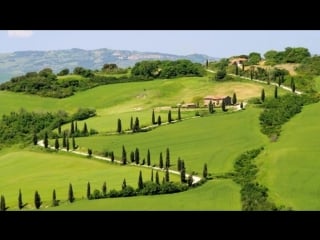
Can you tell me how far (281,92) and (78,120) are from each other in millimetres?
16751

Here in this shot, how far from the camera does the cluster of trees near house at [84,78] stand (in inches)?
2325

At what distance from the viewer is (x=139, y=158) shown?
34.8 meters

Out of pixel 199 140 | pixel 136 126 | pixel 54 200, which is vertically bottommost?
pixel 54 200

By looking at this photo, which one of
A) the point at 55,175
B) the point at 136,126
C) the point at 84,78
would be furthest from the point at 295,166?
the point at 84,78

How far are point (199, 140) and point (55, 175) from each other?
9714mm

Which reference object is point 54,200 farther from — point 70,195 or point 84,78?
point 84,78

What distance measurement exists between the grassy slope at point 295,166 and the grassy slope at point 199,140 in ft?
6.02

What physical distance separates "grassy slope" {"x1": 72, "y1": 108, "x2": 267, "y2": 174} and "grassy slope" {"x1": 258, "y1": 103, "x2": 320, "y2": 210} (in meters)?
1.84

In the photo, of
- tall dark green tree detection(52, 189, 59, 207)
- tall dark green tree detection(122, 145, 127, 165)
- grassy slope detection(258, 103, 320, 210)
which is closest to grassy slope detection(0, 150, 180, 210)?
tall dark green tree detection(52, 189, 59, 207)

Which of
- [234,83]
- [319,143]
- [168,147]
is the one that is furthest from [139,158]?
[234,83]

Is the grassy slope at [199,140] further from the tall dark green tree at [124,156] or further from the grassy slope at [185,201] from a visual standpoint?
the grassy slope at [185,201]

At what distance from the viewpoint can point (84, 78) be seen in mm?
62000
